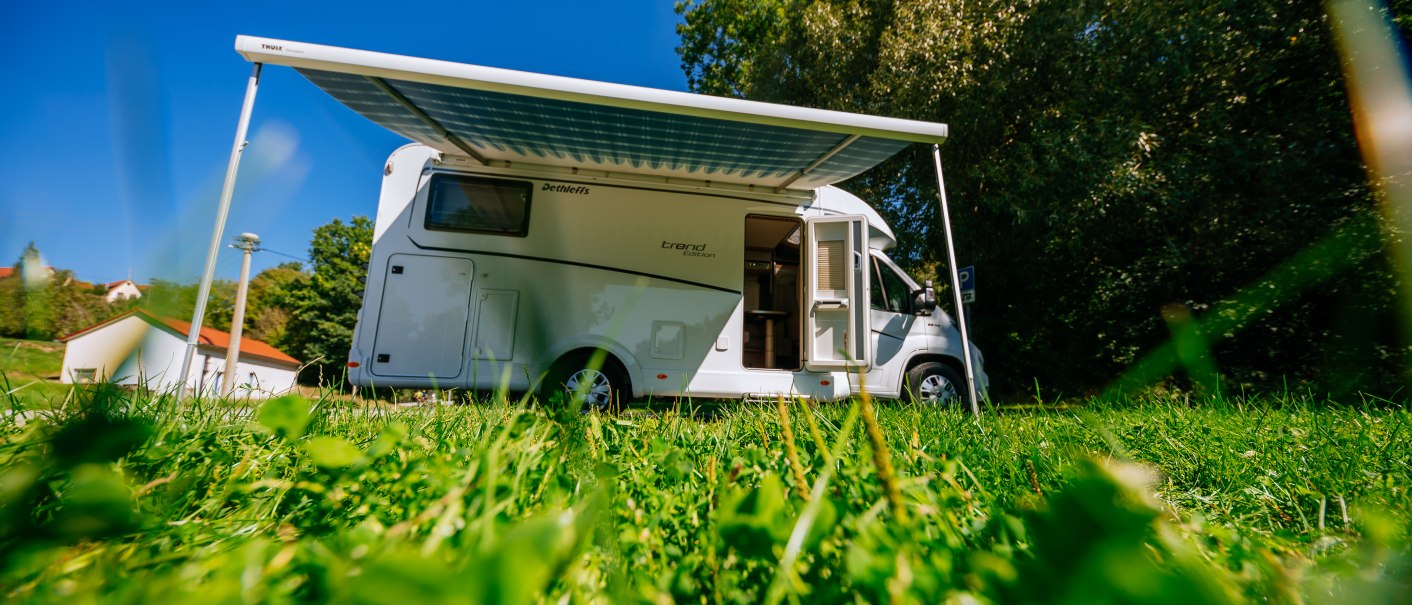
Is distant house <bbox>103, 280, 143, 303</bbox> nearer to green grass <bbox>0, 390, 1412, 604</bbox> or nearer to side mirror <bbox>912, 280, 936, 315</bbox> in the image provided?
green grass <bbox>0, 390, 1412, 604</bbox>

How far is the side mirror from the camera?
5.82 meters

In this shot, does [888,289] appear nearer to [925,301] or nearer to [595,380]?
[925,301]

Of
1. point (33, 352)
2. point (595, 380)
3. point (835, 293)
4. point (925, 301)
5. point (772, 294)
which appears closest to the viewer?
point (33, 352)

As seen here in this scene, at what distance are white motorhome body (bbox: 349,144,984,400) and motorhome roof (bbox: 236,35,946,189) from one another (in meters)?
0.31

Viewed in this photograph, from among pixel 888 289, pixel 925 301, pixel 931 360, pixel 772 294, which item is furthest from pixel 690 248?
pixel 931 360

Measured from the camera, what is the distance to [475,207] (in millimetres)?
4988

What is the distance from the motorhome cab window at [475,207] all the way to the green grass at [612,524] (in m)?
3.62

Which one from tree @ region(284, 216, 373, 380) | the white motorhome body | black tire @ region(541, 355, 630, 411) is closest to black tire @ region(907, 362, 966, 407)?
the white motorhome body

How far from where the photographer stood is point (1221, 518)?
4.25 ft

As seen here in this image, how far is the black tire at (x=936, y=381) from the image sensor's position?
5.82 meters

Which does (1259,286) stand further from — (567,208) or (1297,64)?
(567,208)

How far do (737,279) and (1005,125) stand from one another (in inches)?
274

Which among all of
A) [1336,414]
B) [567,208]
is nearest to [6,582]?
[1336,414]

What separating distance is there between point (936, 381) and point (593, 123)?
15.1 ft
